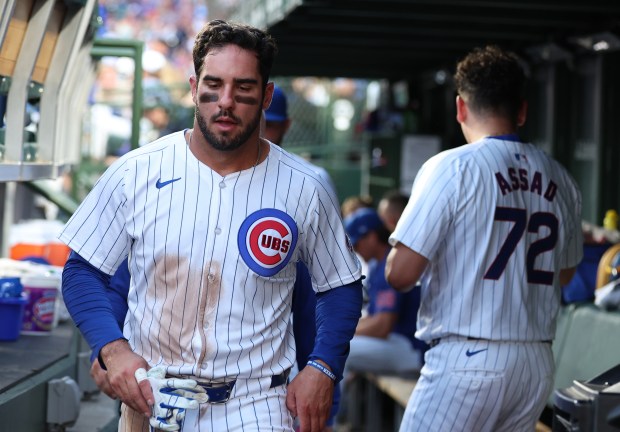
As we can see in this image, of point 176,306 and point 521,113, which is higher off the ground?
point 521,113

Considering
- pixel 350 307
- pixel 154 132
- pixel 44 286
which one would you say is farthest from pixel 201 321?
pixel 154 132

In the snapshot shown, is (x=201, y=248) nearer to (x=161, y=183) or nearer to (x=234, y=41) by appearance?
(x=161, y=183)

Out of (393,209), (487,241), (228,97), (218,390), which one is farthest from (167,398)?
(393,209)

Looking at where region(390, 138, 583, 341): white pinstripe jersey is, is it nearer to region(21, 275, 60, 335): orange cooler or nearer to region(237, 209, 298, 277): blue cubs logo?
region(237, 209, 298, 277): blue cubs logo

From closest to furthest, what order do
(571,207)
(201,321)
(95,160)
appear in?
1. (201,321)
2. (571,207)
3. (95,160)

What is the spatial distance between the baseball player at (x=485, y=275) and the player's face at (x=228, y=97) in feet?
3.99

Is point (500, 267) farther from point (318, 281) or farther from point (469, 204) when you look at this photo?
point (318, 281)

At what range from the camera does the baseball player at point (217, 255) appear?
3270 mm

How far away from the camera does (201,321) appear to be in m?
3.27

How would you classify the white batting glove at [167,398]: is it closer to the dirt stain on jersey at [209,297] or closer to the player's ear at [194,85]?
the dirt stain on jersey at [209,297]

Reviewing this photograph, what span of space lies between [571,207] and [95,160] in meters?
10.6

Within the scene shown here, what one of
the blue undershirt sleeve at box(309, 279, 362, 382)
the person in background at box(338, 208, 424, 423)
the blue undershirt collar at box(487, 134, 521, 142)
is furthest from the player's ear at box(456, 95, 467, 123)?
the person in background at box(338, 208, 424, 423)

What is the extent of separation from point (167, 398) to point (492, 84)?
203cm

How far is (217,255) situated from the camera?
327 cm
